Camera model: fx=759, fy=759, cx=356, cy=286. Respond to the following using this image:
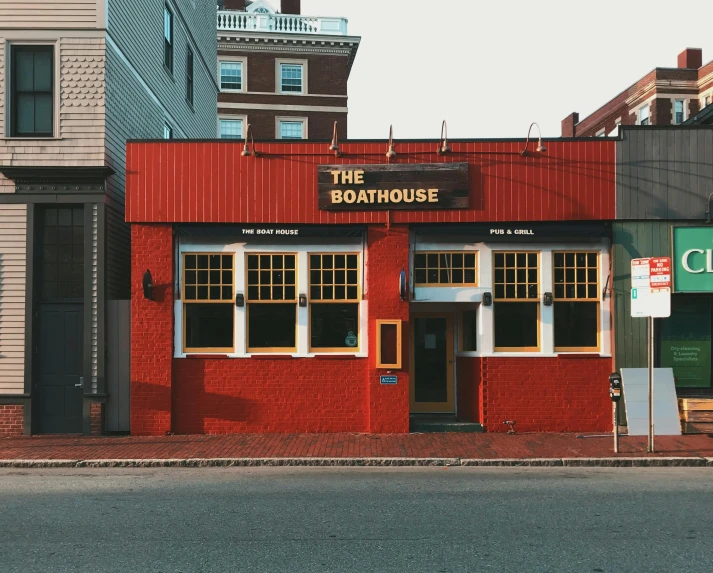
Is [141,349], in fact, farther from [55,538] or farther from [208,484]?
[55,538]

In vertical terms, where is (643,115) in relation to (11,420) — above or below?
above

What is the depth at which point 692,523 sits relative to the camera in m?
7.58

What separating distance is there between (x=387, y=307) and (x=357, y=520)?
637cm

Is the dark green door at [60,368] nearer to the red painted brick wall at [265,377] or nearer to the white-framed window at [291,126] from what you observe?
the red painted brick wall at [265,377]

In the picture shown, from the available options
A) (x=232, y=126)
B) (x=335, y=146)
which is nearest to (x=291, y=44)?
(x=232, y=126)

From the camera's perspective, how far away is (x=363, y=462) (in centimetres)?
1122

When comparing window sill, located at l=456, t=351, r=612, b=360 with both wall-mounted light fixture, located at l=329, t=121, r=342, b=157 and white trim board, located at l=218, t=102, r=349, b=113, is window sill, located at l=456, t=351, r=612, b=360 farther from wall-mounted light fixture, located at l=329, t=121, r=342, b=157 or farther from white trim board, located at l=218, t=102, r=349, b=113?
white trim board, located at l=218, t=102, r=349, b=113

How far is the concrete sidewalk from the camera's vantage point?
11195 millimetres

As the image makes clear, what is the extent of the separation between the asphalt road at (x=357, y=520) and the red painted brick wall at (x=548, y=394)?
2876mm

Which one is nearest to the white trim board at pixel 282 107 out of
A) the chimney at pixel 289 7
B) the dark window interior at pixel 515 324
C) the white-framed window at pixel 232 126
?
the white-framed window at pixel 232 126

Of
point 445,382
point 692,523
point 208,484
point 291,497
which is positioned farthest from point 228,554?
point 445,382

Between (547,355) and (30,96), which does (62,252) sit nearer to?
(30,96)

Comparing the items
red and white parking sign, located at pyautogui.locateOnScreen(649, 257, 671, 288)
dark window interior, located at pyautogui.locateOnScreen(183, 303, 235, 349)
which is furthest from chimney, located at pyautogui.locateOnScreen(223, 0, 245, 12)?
red and white parking sign, located at pyautogui.locateOnScreen(649, 257, 671, 288)

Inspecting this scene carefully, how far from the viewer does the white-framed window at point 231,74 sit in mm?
42250
